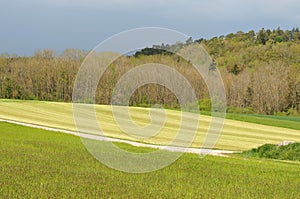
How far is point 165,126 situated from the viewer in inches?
1832

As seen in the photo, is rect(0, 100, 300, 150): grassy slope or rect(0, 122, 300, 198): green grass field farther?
rect(0, 100, 300, 150): grassy slope

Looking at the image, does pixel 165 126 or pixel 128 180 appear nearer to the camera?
pixel 128 180

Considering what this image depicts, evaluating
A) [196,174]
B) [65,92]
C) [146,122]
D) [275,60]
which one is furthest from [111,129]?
[275,60]

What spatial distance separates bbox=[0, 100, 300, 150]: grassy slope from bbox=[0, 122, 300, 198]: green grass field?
1763cm

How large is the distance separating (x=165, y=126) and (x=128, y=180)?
33.5 m

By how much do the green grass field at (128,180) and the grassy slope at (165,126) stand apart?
17.6 metres

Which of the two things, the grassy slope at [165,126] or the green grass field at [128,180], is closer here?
the green grass field at [128,180]

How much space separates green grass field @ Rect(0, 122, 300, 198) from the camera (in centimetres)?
1101

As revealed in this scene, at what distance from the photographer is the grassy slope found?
39094mm

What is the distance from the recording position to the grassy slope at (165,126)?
1539 inches

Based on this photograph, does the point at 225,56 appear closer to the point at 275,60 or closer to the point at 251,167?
the point at 275,60

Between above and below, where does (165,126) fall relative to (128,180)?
below

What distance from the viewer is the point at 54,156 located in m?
18.4

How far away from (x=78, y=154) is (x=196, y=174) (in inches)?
233
